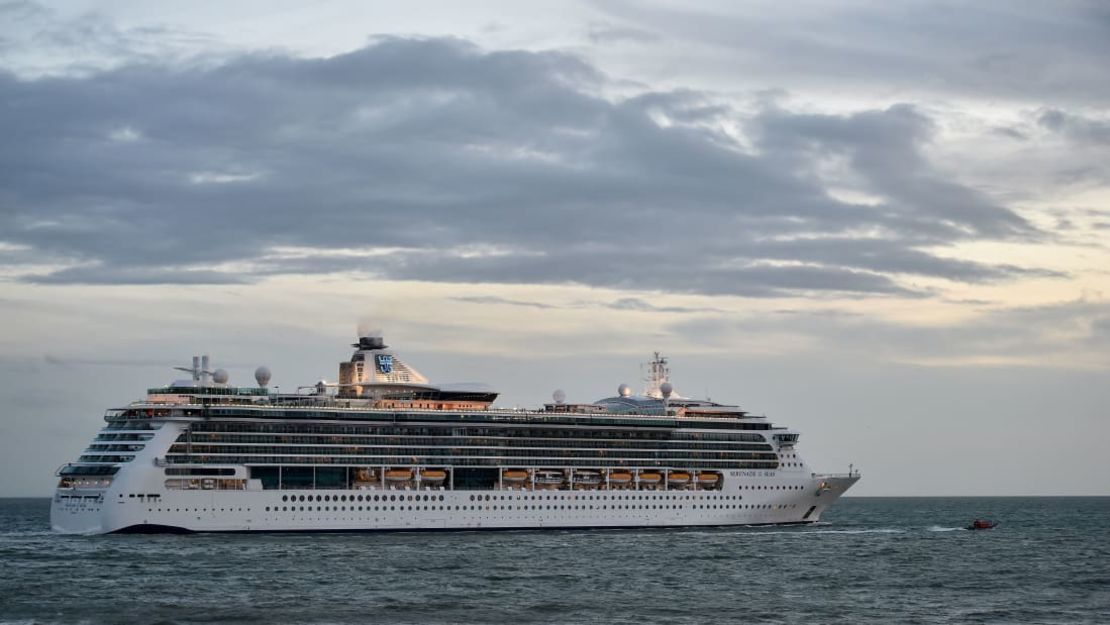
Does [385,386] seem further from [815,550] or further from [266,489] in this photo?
[815,550]

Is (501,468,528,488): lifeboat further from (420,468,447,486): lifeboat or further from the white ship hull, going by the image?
(420,468,447,486): lifeboat

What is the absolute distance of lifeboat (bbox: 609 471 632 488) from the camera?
347 feet

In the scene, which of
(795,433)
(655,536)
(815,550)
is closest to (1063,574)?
(815,550)

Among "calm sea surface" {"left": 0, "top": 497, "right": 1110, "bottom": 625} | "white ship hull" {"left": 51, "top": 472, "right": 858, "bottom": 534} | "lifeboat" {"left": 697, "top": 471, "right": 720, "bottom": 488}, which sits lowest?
"calm sea surface" {"left": 0, "top": 497, "right": 1110, "bottom": 625}

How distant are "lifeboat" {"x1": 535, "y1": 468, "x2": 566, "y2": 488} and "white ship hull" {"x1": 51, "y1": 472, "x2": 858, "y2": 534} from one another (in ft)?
5.12

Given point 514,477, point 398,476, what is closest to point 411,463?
point 398,476

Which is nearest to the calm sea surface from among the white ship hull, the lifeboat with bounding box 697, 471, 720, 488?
the white ship hull

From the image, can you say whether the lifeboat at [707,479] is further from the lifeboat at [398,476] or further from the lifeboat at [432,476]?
the lifeboat at [398,476]

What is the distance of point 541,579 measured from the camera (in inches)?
2768

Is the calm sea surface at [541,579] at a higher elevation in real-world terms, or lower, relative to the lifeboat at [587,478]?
lower

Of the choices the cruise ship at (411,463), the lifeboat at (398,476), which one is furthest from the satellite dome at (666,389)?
the lifeboat at (398,476)

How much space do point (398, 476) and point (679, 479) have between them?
2156 centimetres

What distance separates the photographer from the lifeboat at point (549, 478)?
103625 millimetres

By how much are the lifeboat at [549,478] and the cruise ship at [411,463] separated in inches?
3.5
